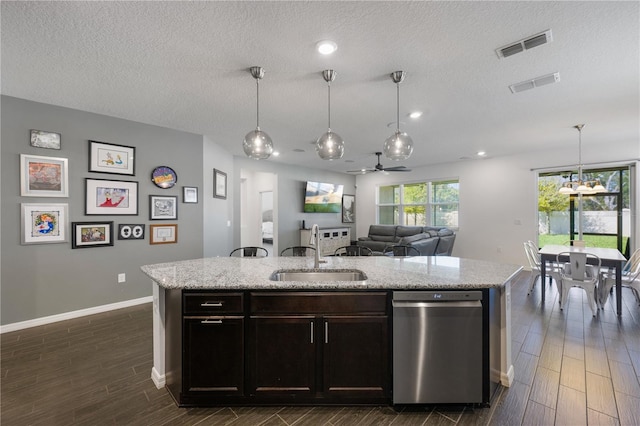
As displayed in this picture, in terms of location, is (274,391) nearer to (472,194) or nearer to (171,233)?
(171,233)

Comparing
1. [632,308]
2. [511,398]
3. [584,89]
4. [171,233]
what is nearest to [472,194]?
[632,308]

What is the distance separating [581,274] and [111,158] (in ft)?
20.8

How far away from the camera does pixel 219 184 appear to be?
17.3ft

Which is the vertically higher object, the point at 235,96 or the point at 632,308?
the point at 235,96

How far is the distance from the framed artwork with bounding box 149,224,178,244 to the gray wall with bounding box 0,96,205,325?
7 centimetres

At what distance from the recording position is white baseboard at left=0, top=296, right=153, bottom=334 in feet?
10.1

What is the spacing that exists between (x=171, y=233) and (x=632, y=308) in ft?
21.5

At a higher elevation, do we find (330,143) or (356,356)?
(330,143)

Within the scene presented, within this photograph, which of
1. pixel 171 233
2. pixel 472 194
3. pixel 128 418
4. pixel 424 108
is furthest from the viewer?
pixel 472 194

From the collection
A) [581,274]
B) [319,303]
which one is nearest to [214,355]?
[319,303]

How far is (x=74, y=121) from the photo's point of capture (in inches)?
136

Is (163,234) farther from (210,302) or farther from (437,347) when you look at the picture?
(437,347)

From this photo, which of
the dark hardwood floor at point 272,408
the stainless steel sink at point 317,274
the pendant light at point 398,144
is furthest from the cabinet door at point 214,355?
the pendant light at point 398,144

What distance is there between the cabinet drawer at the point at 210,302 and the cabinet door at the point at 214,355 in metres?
0.05
